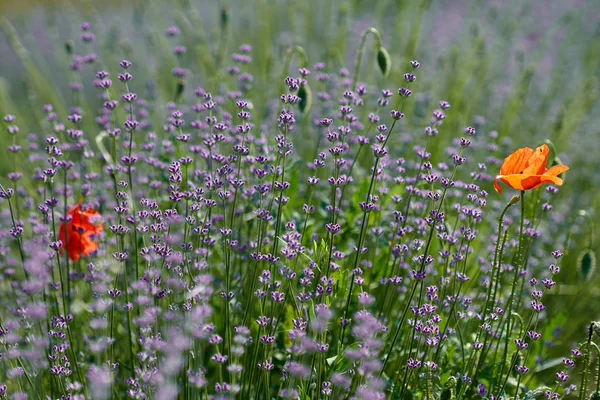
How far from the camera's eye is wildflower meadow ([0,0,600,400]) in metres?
1.89

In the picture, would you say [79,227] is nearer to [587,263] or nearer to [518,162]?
[518,162]

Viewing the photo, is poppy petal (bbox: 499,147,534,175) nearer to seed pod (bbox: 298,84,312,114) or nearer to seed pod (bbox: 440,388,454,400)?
seed pod (bbox: 440,388,454,400)

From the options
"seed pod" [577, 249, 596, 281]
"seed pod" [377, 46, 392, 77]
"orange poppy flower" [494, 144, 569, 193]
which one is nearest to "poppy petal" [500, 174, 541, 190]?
"orange poppy flower" [494, 144, 569, 193]

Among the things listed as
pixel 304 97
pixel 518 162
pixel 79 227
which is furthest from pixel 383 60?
pixel 79 227

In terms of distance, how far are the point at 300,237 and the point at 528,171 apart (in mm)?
730

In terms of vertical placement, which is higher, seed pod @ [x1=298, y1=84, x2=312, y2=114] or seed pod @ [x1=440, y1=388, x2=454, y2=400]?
seed pod @ [x1=298, y1=84, x2=312, y2=114]

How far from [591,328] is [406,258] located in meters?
0.95

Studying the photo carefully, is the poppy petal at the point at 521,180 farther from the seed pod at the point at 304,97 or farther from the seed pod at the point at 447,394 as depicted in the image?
the seed pod at the point at 304,97

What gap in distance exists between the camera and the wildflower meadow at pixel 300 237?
1.89 meters

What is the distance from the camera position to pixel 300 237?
6.46 feet

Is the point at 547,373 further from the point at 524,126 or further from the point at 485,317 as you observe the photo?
the point at 524,126

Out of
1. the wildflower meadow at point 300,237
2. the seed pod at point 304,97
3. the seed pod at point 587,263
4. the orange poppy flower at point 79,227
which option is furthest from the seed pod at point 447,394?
the orange poppy flower at point 79,227

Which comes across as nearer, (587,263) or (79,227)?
(79,227)

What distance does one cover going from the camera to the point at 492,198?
410 centimetres
